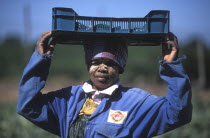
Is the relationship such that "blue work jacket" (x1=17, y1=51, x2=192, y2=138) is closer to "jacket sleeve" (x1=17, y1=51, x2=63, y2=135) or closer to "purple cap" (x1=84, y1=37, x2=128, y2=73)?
"jacket sleeve" (x1=17, y1=51, x2=63, y2=135)

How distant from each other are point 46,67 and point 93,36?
44 centimetres

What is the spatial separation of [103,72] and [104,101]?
228mm

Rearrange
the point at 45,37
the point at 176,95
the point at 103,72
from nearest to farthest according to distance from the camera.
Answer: the point at 176,95
the point at 45,37
the point at 103,72

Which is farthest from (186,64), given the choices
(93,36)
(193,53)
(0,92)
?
(93,36)

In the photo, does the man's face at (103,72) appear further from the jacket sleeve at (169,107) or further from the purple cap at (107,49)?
the jacket sleeve at (169,107)

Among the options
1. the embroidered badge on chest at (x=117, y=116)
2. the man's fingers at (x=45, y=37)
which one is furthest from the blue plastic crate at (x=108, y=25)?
the embroidered badge on chest at (x=117, y=116)

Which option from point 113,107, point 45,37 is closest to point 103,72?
point 113,107

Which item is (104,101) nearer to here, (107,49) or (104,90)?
(104,90)

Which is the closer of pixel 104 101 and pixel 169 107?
pixel 169 107

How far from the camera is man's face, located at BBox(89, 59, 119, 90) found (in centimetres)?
292

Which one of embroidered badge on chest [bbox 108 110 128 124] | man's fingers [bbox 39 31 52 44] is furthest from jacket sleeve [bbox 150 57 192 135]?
man's fingers [bbox 39 31 52 44]

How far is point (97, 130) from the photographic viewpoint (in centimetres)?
280

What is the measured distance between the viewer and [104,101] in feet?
9.50

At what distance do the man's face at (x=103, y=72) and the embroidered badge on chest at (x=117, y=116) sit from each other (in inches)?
9.4
